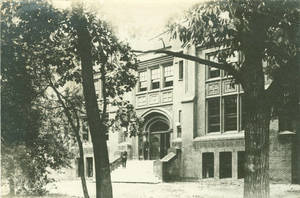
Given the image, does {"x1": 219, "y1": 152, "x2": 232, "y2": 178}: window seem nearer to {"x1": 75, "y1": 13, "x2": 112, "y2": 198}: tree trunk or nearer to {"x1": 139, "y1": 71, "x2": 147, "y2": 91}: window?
{"x1": 139, "y1": 71, "x2": 147, "y2": 91}: window

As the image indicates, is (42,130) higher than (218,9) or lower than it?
lower

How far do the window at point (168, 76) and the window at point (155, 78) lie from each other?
70cm

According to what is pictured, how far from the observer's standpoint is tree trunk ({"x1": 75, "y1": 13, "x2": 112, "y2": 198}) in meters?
10.9

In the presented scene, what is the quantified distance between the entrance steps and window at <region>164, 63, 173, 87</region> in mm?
5299

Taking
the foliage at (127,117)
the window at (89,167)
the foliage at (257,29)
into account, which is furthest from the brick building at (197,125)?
the foliage at (257,29)

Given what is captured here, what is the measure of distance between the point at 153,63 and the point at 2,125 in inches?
762

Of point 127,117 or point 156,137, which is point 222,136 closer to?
point 156,137

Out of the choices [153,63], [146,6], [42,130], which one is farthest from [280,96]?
[153,63]

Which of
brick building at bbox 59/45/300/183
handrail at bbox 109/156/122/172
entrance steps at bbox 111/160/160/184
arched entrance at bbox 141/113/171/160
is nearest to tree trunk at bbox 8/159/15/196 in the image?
brick building at bbox 59/45/300/183

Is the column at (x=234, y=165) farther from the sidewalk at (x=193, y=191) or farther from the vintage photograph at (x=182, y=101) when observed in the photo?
the sidewalk at (x=193, y=191)

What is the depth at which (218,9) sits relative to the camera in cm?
875

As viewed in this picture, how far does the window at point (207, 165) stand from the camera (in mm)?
25750

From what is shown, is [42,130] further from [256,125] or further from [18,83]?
[256,125]

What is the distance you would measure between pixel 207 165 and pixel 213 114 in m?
3.01
